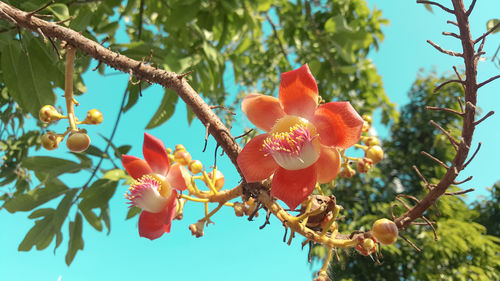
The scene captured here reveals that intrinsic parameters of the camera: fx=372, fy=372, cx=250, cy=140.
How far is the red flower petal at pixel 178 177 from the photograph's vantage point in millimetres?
401

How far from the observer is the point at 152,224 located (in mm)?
408

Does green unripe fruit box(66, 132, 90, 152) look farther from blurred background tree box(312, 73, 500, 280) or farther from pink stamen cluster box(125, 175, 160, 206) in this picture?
blurred background tree box(312, 73, 500, 280)

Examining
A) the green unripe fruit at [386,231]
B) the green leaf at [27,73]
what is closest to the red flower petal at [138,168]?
the green unripe fruit at [386,231]

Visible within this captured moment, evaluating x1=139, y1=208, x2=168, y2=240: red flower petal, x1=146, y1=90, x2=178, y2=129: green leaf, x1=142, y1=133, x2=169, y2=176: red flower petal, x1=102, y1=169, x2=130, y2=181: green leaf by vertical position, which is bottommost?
x1=139, y1=208, x2=168, y2=240: red flower petal

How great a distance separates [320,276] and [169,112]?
78 centimetres

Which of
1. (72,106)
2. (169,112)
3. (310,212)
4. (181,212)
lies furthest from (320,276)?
(169,112)

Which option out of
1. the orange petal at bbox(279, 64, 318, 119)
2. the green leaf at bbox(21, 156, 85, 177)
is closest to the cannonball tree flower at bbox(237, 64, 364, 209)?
the orange petal at bbox(279, 64, 318, 119)

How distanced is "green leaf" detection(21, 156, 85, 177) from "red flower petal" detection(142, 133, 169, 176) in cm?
77

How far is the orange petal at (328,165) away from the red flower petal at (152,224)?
17 cm

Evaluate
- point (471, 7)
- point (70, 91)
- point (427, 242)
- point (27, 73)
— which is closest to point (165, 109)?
point (27, 73)

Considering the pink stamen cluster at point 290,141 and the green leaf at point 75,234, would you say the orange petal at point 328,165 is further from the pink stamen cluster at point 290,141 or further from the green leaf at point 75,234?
the green leaf at point 75,234

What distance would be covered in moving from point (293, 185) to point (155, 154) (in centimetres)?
18

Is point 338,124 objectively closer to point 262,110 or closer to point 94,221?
point 262,110

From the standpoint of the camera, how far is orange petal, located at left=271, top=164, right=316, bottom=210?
327mm
